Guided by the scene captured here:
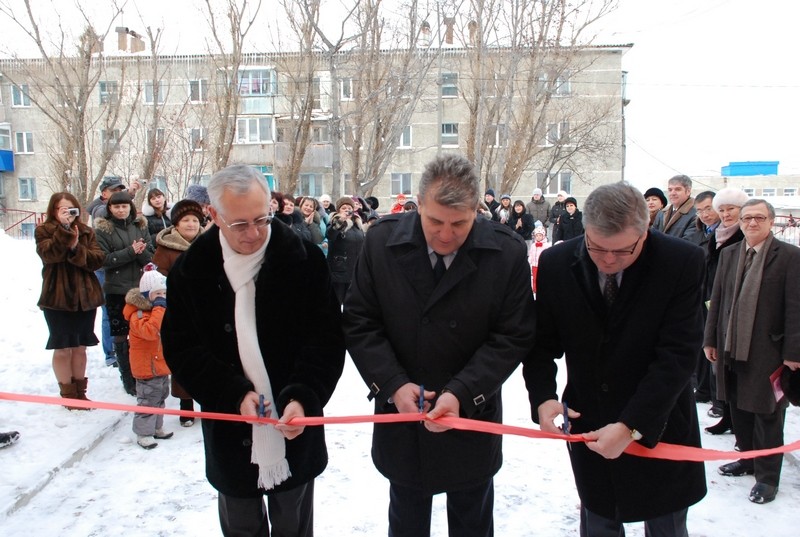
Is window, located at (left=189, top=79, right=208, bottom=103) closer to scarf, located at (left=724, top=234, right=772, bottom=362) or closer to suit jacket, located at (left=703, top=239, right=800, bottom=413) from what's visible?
scarf, located at (left=724, top=234, right=772, bottom=362)

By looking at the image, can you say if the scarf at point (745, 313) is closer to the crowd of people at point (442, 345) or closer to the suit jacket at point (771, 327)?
the suit jacket at point (771, 327)

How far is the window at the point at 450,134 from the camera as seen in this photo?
1449 inches

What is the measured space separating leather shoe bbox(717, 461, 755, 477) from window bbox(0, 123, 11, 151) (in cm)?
4451

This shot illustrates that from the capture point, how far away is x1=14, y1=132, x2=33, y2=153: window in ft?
129

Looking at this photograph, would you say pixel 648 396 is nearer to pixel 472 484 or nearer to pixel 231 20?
pixel 472 484

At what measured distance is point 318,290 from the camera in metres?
2.73

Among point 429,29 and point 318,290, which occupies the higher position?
point 429,29

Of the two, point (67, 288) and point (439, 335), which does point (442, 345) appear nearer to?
point (439, 335)

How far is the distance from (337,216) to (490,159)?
64.5 ft

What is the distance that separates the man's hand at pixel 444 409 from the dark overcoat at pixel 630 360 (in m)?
0.44

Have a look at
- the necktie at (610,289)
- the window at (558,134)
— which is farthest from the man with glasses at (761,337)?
the window at (558,134)

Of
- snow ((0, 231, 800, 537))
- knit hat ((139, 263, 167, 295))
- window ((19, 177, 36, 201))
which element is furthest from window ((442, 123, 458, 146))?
knit hat ((139, 263, 167, 295))

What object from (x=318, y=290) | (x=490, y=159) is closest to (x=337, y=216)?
(x=318, y=290)

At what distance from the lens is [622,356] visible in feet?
8.46
